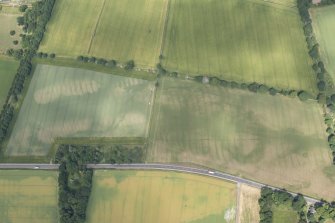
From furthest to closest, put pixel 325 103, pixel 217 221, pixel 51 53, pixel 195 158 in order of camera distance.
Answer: pixel 51 53 → pixel 325 103 → pixel 195 158 → pixel 217 221

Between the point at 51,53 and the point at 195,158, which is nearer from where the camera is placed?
the point at 195,158

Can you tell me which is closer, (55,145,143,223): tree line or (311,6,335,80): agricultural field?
(55,145,143,223): tree line

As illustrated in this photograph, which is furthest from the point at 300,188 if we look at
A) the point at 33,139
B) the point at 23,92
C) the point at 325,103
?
the point at 23,92

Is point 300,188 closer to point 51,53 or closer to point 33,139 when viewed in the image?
point 33,139

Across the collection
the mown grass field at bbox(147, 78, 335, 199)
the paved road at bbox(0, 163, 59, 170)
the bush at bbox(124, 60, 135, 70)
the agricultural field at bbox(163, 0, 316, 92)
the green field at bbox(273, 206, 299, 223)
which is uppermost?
the agricultural field at bbox(163, 0, 316, 92)

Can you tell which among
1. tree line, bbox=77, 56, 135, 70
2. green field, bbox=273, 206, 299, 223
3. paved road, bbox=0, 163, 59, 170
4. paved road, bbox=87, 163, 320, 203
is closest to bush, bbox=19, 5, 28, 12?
tree line, bbox=77, 56, 135, 70

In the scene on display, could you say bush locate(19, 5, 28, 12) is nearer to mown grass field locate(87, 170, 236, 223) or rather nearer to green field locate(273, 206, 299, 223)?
mown grass field locate(87, 170, 236, 223)

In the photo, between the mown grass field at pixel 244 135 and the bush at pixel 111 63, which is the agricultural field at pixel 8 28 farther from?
the mown grass field at pixel 244 135

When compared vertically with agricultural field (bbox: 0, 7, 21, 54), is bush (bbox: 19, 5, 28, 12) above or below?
above

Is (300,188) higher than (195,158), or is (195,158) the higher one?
(195,158)
